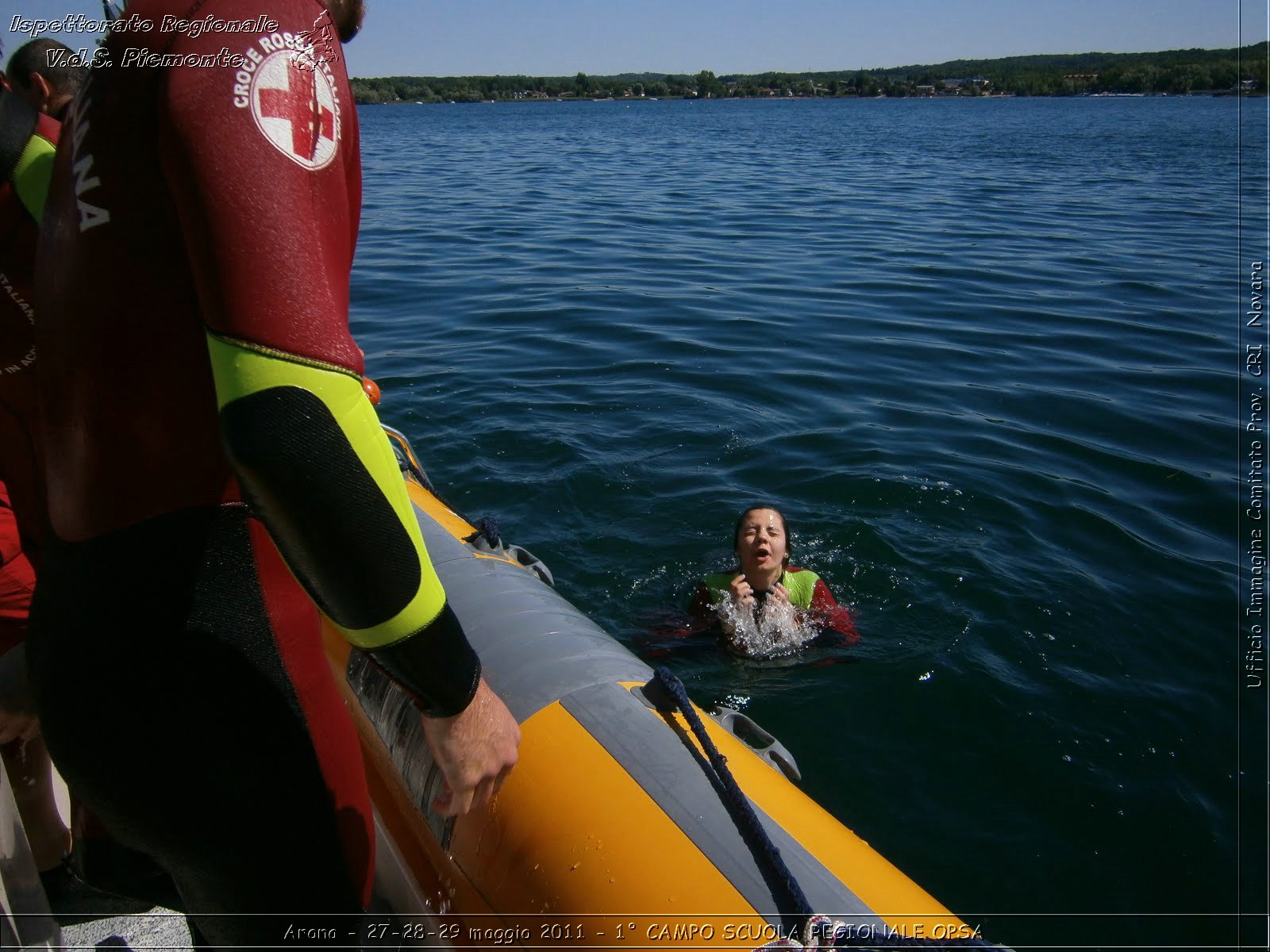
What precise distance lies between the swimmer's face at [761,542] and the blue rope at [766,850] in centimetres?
223

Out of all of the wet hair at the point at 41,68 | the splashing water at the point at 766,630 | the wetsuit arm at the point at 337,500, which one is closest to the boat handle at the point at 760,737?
the wetsuit arm at the point at 337,500

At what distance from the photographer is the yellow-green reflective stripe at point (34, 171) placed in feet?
5.13

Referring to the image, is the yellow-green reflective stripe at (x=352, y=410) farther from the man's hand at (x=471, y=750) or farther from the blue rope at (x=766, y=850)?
the blue rope at (x=766, y=850)

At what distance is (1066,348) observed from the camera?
7973 mm

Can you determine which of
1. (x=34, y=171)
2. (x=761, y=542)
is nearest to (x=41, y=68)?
(x=34, y=171)

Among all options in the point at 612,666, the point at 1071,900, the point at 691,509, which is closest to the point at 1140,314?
the point at 691,509

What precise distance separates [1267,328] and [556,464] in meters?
7.09

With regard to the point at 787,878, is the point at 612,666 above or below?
above

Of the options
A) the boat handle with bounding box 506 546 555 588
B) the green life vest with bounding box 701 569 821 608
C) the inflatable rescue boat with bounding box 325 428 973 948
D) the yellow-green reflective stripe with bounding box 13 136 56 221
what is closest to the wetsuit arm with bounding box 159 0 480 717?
the yellow-green reflective stripe with bounding box 13 136 56 221

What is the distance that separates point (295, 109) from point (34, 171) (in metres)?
0.88

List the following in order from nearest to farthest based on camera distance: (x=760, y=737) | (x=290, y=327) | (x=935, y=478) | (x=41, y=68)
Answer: (x=290, y=327), (x=41, y=68), (x=760, y=737), (x=935, y=478)

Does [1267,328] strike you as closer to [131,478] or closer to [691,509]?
[691,509]

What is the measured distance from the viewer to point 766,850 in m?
1.69

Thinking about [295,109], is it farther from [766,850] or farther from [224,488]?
[766,850]
